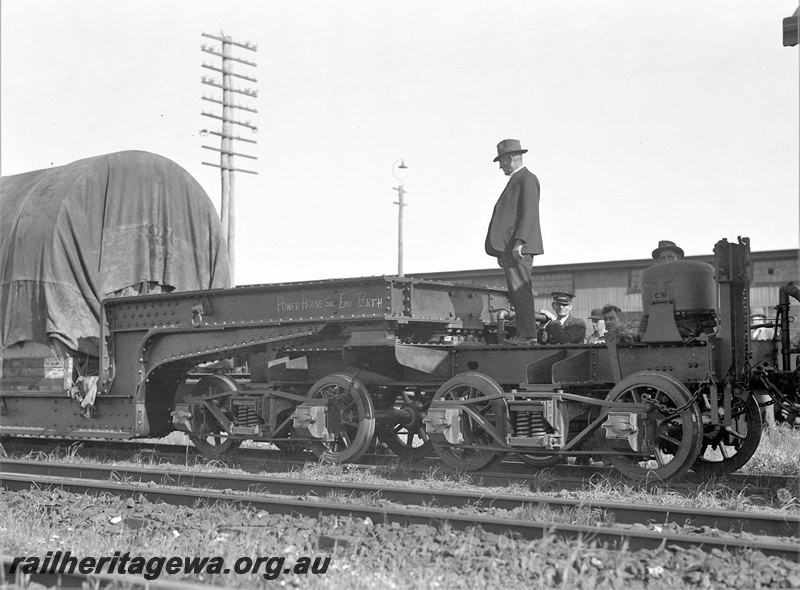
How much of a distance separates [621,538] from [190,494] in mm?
3549

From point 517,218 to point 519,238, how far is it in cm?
25

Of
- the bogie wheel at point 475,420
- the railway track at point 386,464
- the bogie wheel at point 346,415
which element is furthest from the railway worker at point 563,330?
the bogie wheel at point 346,415

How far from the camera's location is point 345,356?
32.0 ft

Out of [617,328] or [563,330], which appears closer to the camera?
[617,328]

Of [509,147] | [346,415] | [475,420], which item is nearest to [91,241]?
[346,415]

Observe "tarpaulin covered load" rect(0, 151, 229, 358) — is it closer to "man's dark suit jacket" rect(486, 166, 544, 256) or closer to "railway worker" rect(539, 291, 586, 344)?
"man's dark suit jacket" rect(486, 166, 544, 256)

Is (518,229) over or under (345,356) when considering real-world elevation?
over

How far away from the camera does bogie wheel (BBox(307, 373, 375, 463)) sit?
9602 mm

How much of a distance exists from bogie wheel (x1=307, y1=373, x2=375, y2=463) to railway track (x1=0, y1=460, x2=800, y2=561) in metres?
1.43

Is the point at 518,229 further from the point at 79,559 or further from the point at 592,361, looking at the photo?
the point at 79,559

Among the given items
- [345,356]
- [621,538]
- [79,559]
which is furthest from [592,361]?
[79,559]

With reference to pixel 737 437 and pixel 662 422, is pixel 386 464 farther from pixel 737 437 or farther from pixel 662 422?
pixel 737 437

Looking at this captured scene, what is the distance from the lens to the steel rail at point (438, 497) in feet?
20.2

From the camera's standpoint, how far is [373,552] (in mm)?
5430
